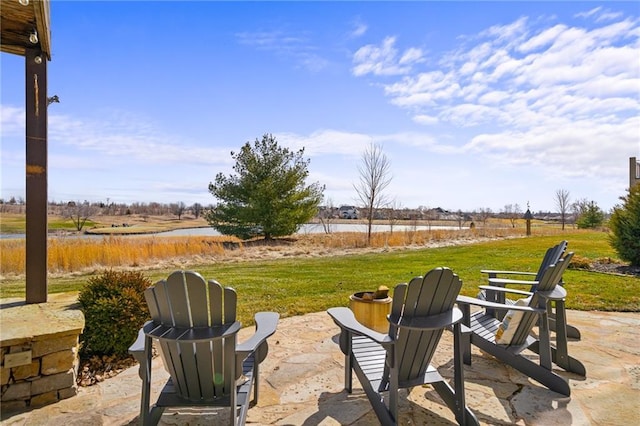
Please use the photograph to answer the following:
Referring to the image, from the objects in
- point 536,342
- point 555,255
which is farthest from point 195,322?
point 555,255

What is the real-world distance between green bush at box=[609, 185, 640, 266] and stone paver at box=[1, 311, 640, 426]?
6.27 m

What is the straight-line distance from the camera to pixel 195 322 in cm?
178

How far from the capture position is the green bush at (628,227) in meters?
7.84

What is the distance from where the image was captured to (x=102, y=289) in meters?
3.01

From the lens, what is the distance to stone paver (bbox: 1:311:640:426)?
2098 mm

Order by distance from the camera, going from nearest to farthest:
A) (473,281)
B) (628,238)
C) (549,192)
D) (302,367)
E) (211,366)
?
(211,366), (302,367), (473,281), (628,238), (549,192)

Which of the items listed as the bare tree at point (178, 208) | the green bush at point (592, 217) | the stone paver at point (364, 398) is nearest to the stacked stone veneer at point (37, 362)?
the stone paver at point (364, 398)

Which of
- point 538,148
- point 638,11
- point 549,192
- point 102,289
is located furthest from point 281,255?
point 549,192

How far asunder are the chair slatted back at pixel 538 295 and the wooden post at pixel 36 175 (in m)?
4.02

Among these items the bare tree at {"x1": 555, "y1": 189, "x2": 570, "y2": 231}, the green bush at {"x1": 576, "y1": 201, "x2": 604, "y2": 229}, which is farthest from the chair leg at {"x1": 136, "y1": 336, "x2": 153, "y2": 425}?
the bare tree at {"x1": 555, "y1": 189, "x2": 570, "y2": 231}

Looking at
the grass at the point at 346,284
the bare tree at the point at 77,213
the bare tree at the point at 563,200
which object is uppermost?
the bare tree at the point at 563,200

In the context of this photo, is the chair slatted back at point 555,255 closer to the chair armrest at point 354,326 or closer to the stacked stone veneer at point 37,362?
the chair armrest at point 354,326

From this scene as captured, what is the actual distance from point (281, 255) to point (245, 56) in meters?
7.85

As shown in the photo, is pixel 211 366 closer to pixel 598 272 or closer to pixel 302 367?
pixel 302 367
